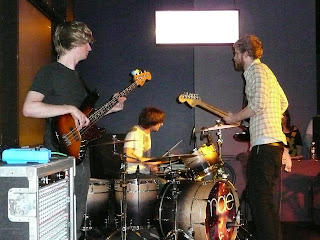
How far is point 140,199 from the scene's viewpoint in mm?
4926

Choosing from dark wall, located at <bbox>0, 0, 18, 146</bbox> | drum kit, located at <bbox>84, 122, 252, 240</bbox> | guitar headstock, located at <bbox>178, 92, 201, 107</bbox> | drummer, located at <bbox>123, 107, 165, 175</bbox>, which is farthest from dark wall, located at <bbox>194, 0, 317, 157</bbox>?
dark wall, located at <bbox>0, 0, 18, 146</bbox>

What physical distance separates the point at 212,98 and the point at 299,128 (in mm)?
1310

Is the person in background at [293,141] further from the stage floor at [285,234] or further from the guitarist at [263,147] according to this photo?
the guitarist at [263,147]

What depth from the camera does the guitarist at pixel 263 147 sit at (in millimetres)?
3742

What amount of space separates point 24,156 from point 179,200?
108 inches

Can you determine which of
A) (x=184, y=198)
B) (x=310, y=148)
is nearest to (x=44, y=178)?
→ (x=184, y=198)

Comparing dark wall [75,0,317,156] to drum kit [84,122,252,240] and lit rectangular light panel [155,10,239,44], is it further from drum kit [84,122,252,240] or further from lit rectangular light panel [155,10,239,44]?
drum kit [84,122,252,240]

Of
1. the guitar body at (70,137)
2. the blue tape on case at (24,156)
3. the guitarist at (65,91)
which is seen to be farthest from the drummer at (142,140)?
the blue tape on case at (24,156)

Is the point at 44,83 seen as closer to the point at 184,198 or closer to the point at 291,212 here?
the point at 184,198

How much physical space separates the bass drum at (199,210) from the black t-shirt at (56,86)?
192cm

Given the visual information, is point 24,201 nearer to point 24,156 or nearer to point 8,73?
point 24,156

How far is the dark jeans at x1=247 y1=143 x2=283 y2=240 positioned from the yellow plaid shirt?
0.28 feet

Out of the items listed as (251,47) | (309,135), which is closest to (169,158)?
(251,47)

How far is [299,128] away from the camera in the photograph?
6871 millimetres
